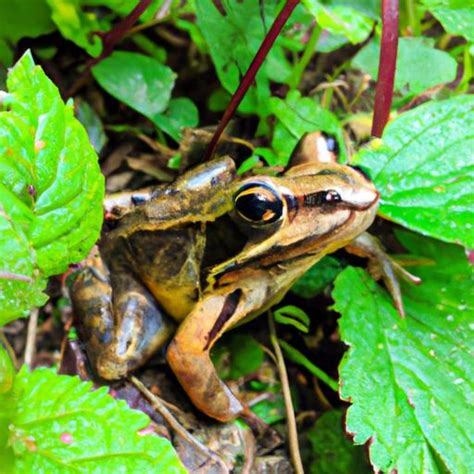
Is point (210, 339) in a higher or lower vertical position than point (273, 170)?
lower

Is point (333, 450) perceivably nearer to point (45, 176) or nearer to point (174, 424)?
point (174, 424)

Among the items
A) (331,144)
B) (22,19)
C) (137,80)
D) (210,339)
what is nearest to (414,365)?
(210,339)

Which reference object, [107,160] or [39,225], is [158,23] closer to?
[107,160]

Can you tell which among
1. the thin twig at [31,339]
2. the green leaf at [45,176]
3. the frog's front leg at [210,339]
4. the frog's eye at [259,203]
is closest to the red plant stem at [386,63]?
the frog's eye at [259,203]

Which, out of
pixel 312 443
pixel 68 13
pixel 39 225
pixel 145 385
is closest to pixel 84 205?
pixel 39 225

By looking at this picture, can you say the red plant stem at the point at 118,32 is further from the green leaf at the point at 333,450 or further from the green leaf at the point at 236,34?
the green leaf at the point at 333,450

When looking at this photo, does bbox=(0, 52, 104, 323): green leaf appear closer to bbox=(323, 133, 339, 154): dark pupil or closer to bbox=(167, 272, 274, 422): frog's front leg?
bbox=(167, 272, 274, 422): frog's front leg
